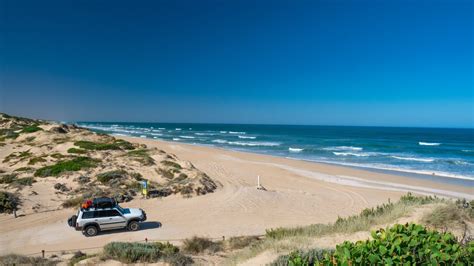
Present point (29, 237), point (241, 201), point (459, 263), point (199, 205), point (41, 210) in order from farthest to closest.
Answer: point (241, 201) → point (199, 205) → point (41, 210) → point (29, 237) → point (459, 263)

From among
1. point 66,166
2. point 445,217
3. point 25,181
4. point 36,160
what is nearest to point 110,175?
point 66,166

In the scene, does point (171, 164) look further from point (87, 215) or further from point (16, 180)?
point (87, 215)

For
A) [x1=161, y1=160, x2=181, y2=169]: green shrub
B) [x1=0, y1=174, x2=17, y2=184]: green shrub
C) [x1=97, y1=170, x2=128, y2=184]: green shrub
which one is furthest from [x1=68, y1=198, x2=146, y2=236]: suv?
[x1=161, y1=160, x2=181, y2=169]: green shrub

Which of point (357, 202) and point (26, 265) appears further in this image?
point (357, 202)

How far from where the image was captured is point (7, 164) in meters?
24.0

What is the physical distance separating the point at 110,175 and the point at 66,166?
132 inches

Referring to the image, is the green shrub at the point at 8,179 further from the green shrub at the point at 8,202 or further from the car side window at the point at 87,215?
the car side window at the point at 87,215

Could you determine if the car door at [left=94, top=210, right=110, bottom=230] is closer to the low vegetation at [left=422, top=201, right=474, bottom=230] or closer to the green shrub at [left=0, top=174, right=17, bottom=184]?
the green shrub at [left=0, top=174, right=17, bottom=184]

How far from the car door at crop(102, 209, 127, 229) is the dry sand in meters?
0.29

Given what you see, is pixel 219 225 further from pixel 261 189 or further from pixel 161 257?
pixel 261 189

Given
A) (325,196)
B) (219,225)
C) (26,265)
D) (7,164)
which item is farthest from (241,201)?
(7,164)

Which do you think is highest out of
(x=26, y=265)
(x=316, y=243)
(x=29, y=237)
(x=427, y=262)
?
(x=427, y=262)

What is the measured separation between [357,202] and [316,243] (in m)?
12.1

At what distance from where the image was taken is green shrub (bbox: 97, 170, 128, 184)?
19844mm
